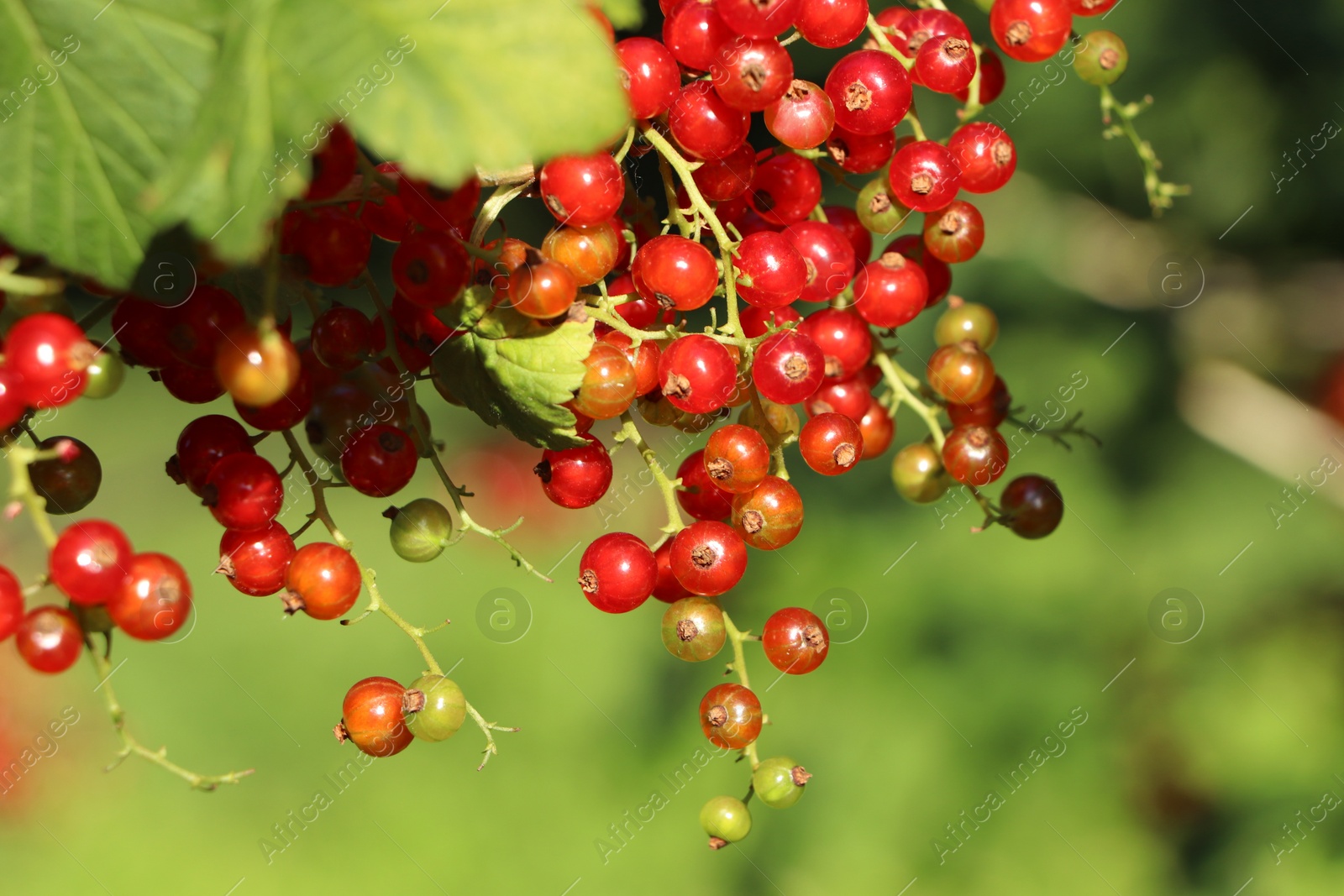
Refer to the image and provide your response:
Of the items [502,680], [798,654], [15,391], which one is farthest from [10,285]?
[502,680]

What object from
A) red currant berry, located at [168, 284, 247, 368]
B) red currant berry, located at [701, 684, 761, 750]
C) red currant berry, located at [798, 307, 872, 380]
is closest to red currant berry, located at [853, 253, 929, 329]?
red currant berry, located at [798, 307, 872, 380]

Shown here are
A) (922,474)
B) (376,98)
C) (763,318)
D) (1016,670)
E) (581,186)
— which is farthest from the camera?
(1016,670)

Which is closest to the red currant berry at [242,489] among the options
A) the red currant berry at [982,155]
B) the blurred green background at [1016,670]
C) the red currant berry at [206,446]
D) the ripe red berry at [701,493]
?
the red currant berry at [206,446]

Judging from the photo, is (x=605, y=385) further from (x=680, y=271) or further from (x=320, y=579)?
(x=320, y=579)

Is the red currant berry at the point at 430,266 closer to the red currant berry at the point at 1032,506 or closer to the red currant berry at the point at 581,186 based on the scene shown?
the red currant berry at the point at 581,186

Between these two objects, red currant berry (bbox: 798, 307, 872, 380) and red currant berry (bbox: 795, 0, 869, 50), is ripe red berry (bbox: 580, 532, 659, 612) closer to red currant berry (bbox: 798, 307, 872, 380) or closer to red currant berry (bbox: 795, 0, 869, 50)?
red currant berry (bbox: 798, 307, 872, 380)

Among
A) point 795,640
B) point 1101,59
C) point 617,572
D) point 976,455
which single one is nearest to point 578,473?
point 617,572
